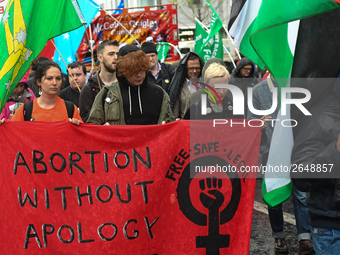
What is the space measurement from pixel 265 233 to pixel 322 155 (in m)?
3.34

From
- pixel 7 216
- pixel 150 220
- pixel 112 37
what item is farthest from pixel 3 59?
pixel 112 37

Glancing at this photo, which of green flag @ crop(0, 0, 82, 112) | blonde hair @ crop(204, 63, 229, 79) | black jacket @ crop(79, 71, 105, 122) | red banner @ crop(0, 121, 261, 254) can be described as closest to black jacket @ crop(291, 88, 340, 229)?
red banner @ crop(0, 121, 261, 254)

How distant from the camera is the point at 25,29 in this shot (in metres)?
4.93

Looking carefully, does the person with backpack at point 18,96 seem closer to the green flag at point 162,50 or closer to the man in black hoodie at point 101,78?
the man in black hoodie at point 101,78

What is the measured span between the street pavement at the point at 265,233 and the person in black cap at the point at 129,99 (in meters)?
1.69

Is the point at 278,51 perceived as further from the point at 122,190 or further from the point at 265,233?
the point at 265,233

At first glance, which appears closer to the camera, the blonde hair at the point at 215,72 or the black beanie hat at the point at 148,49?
the blonde hair at the point at 215,72

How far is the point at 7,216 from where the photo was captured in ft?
14.6

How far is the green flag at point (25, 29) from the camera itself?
4.72m

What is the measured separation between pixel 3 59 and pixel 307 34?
2.61 m

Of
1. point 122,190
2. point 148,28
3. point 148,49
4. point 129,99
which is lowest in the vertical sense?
point 122,190

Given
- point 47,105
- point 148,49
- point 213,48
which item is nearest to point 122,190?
point 47,105

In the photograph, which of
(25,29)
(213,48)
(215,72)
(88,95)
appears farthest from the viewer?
(213,48)

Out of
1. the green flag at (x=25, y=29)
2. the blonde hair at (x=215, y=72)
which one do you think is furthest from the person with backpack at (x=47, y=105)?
the blonde hair at (x=215, y=72)
